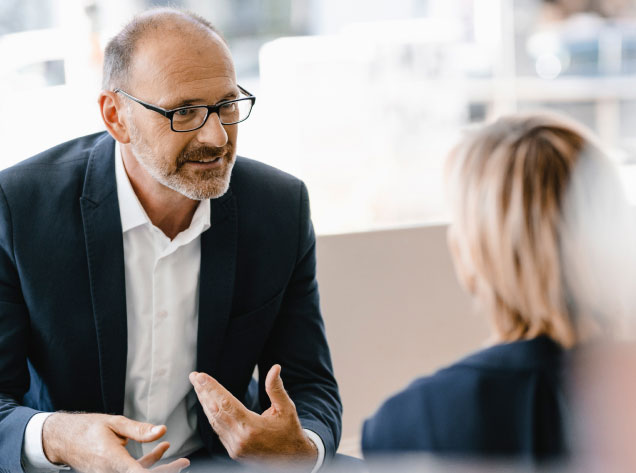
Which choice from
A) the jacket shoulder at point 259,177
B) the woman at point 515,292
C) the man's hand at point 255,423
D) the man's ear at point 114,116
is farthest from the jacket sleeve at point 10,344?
the woman at point 515,292

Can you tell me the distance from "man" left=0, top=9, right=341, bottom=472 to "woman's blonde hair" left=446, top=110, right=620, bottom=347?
0.49 m

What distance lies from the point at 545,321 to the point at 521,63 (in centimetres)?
261

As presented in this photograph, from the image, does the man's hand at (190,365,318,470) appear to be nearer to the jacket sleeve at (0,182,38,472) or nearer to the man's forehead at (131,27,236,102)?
the jacket sleeve at (0,182,38,472)

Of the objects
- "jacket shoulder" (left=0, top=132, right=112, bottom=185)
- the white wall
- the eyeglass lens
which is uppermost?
the eyeglass lens

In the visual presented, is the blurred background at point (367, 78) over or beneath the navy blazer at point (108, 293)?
over

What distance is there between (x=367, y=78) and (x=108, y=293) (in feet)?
5.61

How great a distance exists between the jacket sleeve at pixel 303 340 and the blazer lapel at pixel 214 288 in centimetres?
15

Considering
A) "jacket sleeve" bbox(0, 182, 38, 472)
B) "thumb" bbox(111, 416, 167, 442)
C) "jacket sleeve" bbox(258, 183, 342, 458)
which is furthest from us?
"jacket sleeve" bbox(258, 183, 342, 458)

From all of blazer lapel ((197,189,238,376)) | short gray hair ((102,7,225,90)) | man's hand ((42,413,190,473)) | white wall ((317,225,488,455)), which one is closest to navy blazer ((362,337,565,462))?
man's hand ((42,413,190,473))

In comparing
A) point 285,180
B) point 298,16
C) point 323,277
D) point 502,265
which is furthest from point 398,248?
point 502,265

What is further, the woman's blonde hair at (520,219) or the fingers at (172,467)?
the fingers at (172,467)

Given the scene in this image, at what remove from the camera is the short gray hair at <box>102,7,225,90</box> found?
1.47 meters

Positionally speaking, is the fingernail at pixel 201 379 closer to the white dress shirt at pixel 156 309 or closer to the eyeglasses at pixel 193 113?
the white dress shirt at pixel 156 309

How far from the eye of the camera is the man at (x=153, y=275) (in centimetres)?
141
